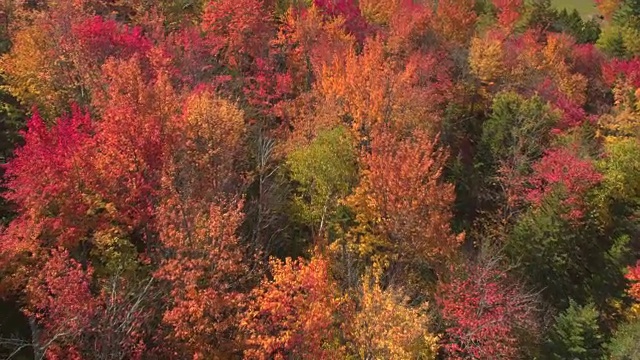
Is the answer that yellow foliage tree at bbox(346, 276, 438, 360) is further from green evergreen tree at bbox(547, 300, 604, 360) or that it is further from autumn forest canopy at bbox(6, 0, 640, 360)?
green evergreen tree at bbox(547, 300, 604, 360)

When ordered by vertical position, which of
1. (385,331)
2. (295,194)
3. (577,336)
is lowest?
(577,336)

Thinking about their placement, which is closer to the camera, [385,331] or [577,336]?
[385,331]

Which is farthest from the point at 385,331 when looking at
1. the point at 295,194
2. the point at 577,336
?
the point at 577,336

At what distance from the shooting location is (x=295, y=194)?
3594 cm

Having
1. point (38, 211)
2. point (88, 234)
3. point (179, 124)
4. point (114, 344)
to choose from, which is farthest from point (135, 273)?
point (179, 124)

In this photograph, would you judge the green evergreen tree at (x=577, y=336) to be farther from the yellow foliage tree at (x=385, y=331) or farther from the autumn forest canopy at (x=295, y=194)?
the yellow foliage tree at (x=385, y=331)

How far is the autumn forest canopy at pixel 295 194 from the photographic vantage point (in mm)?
23031

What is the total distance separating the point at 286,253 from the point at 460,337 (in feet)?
39.0

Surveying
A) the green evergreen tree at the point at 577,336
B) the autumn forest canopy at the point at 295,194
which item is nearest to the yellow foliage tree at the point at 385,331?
the autumn forest canopy at the point at 295,194

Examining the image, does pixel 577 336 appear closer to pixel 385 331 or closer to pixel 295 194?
pixel 385 331

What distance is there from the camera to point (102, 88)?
117 feet

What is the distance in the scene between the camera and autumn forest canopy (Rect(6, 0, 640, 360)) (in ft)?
75.6

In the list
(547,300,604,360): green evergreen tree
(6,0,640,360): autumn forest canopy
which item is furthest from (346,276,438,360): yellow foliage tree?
(547,300,604,360): green evergreen tree

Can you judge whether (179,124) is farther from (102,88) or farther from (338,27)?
(338,27)
